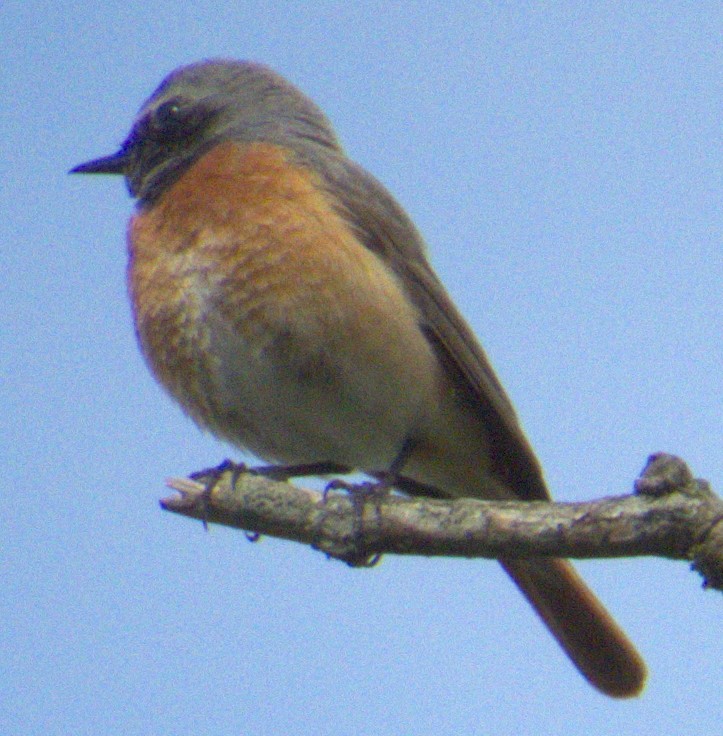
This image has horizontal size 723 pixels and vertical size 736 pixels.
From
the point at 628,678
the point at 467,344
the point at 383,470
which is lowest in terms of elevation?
the point at 628,678

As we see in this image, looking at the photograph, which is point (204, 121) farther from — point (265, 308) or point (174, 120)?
point (265, 308)

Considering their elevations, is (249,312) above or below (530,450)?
above

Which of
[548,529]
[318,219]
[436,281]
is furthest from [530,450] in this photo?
[548,529]

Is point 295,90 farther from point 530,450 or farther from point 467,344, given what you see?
point 530,450

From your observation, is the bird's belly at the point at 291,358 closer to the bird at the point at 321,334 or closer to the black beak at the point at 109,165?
the bird at the point at 321,334

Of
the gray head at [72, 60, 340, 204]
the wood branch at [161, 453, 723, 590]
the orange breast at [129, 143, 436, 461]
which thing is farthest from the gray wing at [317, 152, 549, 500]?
the wood branch at [161, 453, 723, 590]

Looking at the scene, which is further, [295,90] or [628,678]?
[295,90]

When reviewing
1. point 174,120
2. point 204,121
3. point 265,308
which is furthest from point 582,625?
point 174,120

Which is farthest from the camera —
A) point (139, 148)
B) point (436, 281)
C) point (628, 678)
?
point (139, 148)
